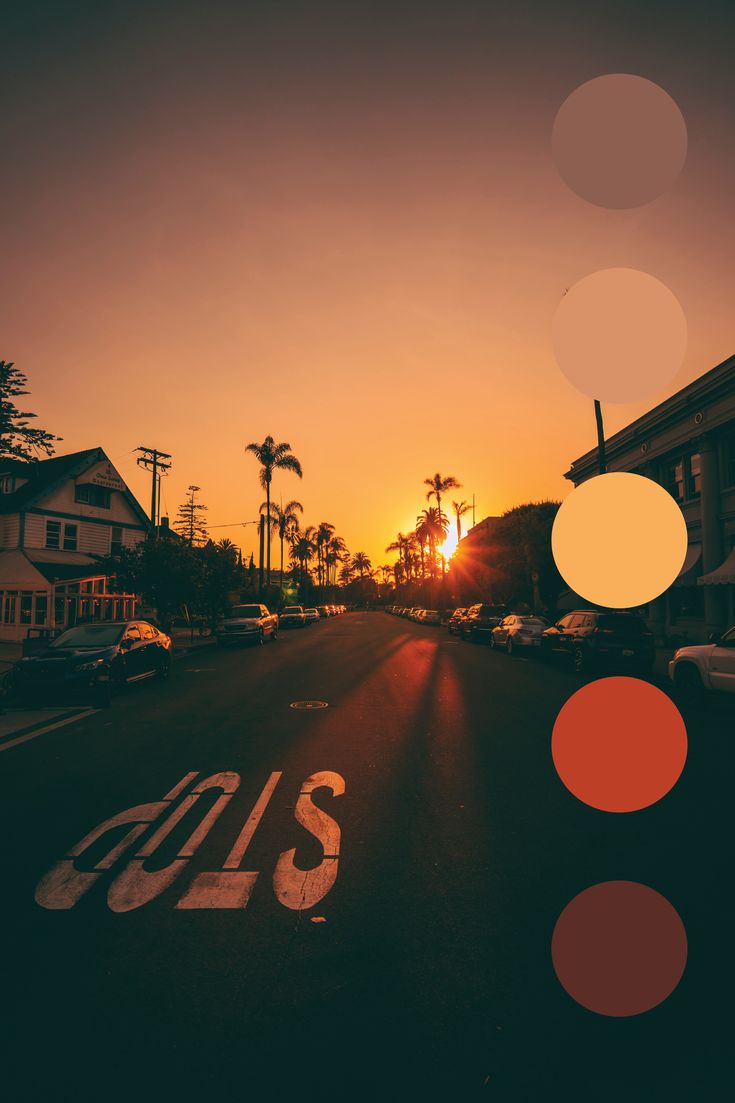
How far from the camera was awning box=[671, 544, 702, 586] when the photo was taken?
27078mm

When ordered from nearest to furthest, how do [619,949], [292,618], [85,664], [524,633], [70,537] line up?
[619,949]
[85,664]
[524,633]
[70,537]
[292,618]

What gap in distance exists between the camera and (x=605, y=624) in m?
17.9

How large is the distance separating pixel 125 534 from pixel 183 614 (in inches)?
310

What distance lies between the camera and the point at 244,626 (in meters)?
28.8

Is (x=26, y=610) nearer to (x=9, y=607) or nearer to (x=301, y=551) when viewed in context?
(x=9, y=607)

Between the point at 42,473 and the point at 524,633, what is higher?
the point at 42,473

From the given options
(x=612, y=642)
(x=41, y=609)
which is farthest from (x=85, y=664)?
(x=41, y=609)

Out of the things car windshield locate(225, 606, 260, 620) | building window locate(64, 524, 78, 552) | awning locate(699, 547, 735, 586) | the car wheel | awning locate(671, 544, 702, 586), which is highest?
building window locate(64, 524, 78, 552)

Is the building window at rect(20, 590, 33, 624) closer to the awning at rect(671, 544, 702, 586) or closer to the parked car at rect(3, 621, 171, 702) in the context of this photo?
the parked car at rect(3, 621, 171, 702)

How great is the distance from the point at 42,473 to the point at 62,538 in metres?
4.26

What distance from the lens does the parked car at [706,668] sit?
1107 centimetres

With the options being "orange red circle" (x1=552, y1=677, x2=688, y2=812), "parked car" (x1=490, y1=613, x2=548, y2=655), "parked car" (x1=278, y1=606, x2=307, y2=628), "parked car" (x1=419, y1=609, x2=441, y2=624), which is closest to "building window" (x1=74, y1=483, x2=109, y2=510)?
"parked car" (x1=278, y1=606, x2=307, y2=628)

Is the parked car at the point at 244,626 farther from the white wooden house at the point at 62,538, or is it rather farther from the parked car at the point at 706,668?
the parked car at the point at 706,668

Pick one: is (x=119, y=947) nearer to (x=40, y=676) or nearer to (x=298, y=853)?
(x=298, y=853)
